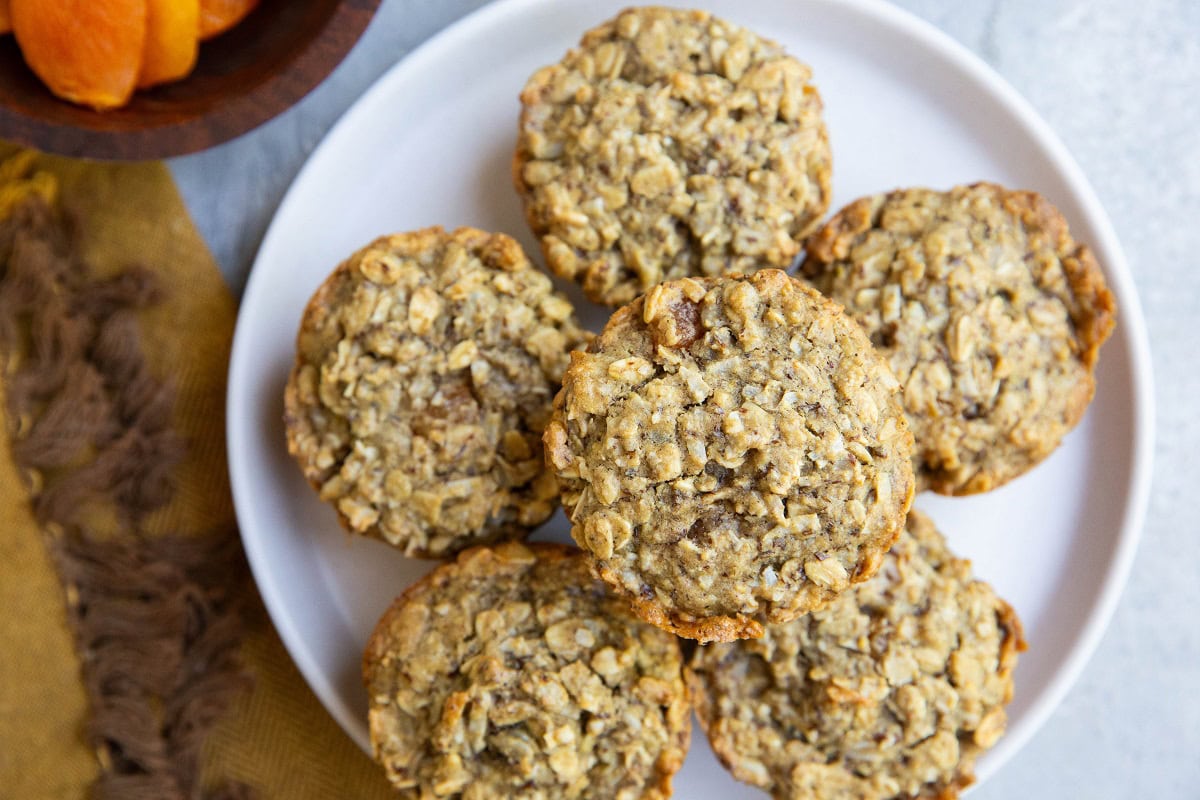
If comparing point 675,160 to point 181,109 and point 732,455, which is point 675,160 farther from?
point 181,109

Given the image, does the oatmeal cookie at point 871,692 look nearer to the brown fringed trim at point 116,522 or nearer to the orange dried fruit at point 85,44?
the brown fringed trim at point 116,522

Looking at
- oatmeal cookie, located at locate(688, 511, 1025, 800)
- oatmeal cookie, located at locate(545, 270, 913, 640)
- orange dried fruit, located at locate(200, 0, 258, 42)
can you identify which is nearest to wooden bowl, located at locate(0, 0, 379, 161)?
orange dried fruit, located at locate(200, 0, 258, 42)

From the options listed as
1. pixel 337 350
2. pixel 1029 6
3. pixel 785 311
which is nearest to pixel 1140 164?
pixel 1029 6

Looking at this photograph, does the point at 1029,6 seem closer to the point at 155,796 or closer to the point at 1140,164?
the point at 1140,164

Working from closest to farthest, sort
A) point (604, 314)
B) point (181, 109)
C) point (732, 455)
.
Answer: point (732, 455) → point (181, 109) → point (604, 314)

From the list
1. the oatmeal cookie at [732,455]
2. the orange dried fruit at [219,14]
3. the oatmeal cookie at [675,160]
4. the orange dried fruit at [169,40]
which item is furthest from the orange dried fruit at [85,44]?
the oatmeal cookie at [732,455]

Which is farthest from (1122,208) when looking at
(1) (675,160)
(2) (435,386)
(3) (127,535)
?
(3) (127,535)
